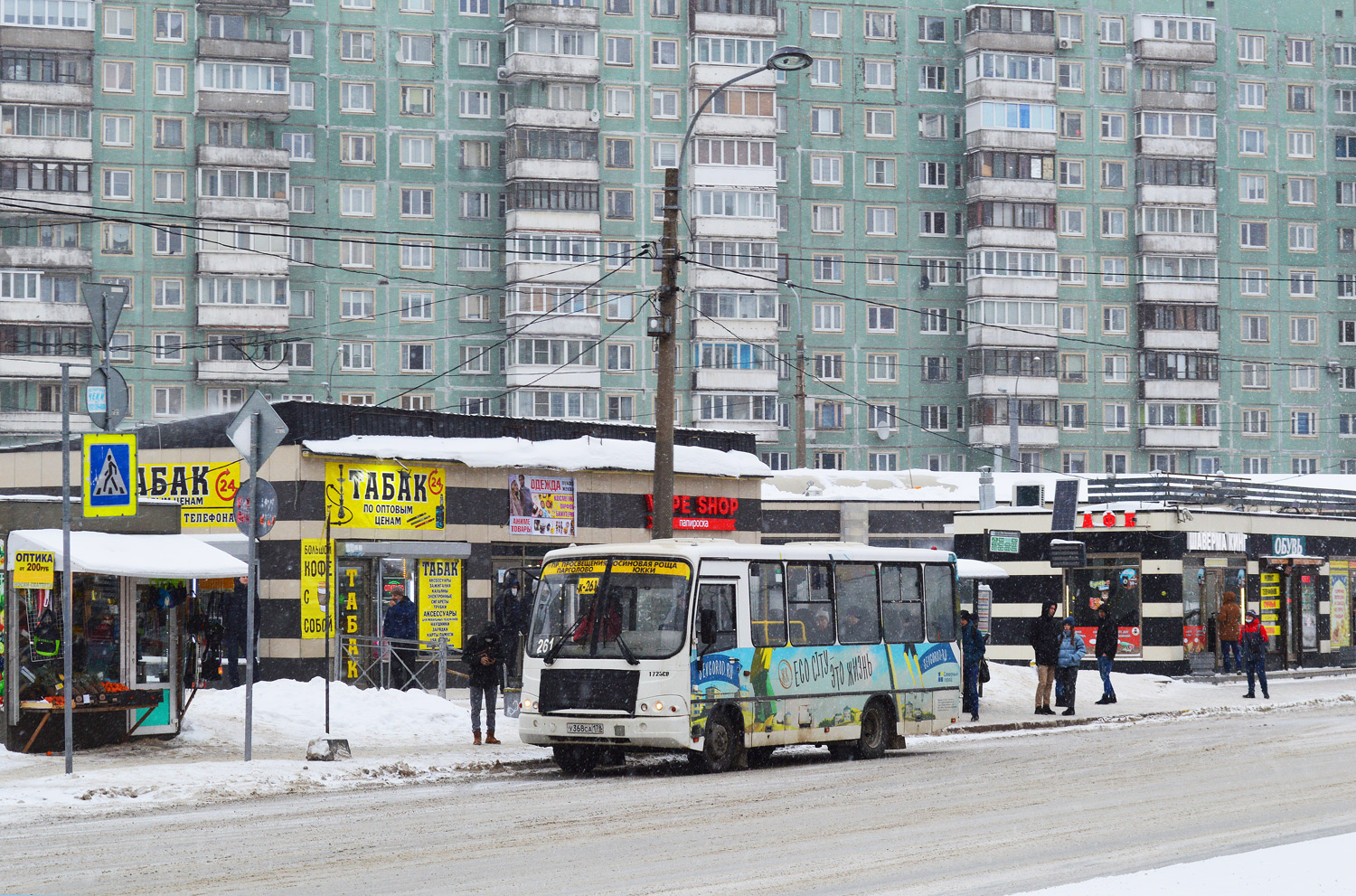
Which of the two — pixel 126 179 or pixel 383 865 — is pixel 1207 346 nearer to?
pixel 126 179

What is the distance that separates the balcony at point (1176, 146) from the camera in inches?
3519

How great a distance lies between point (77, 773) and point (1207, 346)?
261 feet

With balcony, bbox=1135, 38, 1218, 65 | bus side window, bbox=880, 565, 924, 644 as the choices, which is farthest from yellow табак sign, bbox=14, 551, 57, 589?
balcony, bbox=1135, 38, 1218, 65

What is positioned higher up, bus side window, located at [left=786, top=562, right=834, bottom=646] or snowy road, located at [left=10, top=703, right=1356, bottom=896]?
bus side window, located at [left=786, top=562, right=834, bottom=646]

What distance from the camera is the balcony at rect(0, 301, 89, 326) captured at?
75.1 metres

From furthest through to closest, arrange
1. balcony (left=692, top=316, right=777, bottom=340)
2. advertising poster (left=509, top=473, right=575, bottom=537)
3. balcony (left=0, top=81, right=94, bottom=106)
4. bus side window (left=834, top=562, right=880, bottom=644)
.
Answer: balcony (left=692, top=316, right=777, bottom=340) → balcony (left=0, top=81, right=94, bottom=106) → advertising poster (left=509, top=473, right=575, bottom=537) → bus side window (left=834, top=562, right=880, bottom=644)

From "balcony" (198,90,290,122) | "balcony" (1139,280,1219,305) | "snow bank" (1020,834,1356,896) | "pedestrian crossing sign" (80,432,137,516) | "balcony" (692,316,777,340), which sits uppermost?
"balcony" (198,90,290,122)

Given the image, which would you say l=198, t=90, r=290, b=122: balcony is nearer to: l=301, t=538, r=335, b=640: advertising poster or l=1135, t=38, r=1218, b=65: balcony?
l=1135, t=38, r=1218, b=65: balcony

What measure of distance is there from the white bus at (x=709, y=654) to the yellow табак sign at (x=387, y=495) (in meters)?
14.3

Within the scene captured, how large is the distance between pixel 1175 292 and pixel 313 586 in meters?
64.5

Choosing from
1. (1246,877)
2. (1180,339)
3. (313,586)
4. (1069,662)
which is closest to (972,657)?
(1069,662)

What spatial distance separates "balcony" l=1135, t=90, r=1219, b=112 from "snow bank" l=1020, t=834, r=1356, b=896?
269 ft

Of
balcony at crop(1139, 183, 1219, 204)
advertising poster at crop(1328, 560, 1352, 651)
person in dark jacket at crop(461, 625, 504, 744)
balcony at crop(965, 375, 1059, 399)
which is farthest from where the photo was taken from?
balcony at crop(1139, 183, 1219, 204)

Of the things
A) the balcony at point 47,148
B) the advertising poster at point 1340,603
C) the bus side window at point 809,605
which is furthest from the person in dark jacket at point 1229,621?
the balcony at point 47,148
